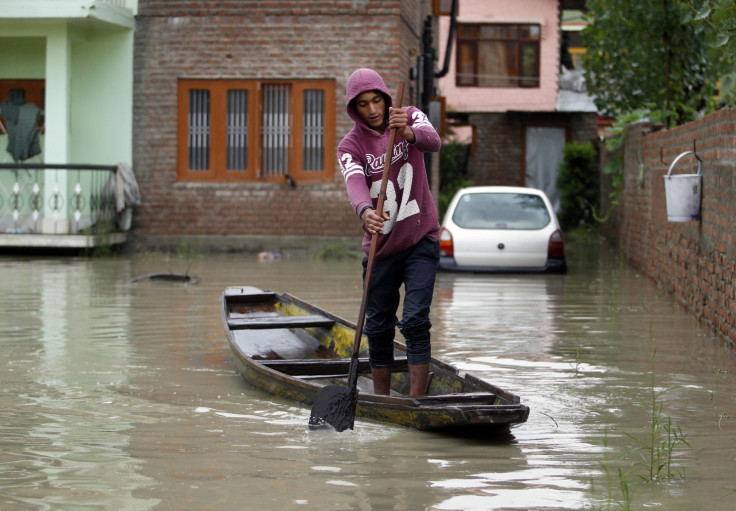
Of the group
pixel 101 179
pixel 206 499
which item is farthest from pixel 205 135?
pixel 206 499

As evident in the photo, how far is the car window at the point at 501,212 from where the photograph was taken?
15.6m

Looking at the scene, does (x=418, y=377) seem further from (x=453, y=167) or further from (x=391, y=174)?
(x=453, y=167)

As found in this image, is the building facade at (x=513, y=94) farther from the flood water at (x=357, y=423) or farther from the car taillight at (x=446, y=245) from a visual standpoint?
the flood water at (x=357, y=423)

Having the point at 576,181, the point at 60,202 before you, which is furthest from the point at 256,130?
the point at 576,181

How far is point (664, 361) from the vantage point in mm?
8336

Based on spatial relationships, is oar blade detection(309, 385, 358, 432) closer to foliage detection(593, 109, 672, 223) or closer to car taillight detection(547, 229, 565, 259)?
car taillight detection(547, 229, 565, 259)

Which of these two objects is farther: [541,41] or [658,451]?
[541,41]

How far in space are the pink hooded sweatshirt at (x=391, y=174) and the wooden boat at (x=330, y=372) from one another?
0.84 metres

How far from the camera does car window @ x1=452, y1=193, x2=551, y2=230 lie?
51.1 ft

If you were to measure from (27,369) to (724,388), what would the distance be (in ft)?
15.4

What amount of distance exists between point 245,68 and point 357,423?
1306 cm

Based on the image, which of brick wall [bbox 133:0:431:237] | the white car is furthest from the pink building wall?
the white car

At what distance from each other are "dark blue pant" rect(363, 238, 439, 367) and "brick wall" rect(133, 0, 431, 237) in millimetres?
11888

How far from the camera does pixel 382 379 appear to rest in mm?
6715
